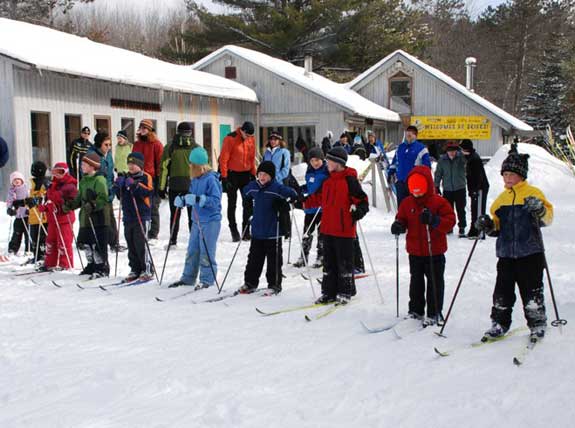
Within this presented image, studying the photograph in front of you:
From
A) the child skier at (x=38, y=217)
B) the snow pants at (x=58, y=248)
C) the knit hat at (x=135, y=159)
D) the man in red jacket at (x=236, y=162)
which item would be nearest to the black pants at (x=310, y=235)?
the man in red jacket at (x=236, y=162)

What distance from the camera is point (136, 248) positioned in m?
6.74

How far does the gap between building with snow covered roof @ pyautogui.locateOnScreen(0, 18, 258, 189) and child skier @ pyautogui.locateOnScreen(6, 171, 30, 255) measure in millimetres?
3698

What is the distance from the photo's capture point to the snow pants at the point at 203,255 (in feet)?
20.9

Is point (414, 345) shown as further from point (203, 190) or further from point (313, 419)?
point (203, 190)

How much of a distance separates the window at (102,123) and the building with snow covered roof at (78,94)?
0.9 inches

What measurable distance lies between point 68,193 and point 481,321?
15.6 feet

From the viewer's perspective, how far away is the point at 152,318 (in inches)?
209

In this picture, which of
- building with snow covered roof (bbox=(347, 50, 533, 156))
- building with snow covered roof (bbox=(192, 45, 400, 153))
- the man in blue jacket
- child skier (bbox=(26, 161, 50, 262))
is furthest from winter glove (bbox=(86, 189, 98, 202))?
building with snow covered roof (bbox=(347, 50, 533, 156))

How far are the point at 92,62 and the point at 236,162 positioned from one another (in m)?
6.37

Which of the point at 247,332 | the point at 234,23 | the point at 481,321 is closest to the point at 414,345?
the point at 481,321

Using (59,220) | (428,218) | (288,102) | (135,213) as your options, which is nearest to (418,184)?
(428,218)

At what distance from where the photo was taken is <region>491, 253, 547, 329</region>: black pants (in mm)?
4332

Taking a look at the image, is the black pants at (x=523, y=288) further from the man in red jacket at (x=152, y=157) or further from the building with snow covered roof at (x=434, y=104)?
the building with snow covered roof at (x=434, y=104)

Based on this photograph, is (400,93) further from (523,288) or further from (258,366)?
(258,366)
